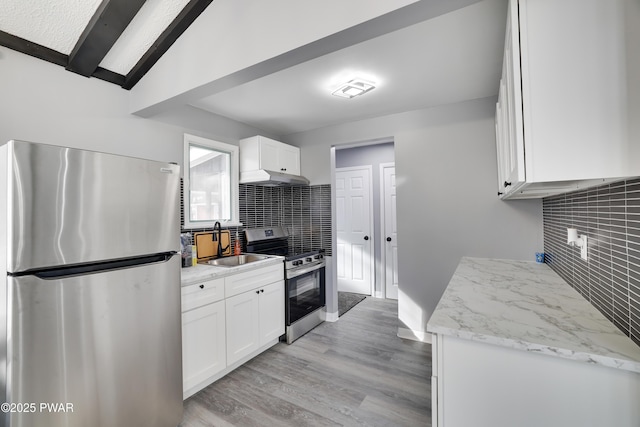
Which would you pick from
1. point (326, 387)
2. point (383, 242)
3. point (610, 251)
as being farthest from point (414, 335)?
point (610, 251)

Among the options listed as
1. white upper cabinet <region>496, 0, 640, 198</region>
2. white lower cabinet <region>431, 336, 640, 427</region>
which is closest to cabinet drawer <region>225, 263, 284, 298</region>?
white lower cabinet <region>431, 336, 640, 427</region>

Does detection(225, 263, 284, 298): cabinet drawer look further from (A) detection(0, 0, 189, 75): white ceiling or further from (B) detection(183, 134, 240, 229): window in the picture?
(A) detection(0, 0, 189, 75): white ceiling

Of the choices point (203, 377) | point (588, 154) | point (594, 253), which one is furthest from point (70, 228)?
point (594, 253)

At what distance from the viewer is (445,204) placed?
9.26 ft

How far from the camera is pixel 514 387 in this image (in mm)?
971

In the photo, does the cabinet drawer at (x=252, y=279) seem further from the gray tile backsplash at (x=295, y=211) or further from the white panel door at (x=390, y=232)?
the white panel door at (x=390, y=232)

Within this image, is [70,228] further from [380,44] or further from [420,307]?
[420,307]

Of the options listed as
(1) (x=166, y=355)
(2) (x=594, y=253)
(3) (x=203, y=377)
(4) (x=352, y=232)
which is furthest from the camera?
(4) (x=352, y=232)

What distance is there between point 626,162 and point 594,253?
0.59 metres

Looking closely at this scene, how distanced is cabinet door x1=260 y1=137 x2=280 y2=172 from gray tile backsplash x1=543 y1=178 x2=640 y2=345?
8.60 ft

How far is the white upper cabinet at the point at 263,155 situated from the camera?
309 centimetres

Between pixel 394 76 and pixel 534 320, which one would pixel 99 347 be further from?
pixel 394 76

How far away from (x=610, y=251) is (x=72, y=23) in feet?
9.83

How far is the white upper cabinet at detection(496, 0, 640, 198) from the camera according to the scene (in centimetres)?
87
